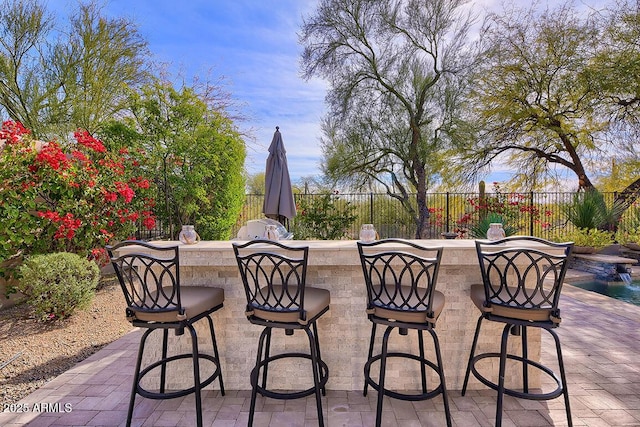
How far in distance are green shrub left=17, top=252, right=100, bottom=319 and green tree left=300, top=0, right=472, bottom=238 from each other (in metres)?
7.22

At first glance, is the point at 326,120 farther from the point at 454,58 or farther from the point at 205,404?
the point at 205,404

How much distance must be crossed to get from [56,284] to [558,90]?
42.1 feet

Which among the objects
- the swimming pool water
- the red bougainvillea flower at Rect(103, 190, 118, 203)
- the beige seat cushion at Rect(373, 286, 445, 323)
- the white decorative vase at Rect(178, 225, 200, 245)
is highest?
the red bougainvillea flower at Rect(103, 190, 118, 203)

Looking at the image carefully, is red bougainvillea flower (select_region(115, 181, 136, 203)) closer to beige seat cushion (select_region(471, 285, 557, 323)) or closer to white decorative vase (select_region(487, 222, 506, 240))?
white decorative vase (select_region(487, 222, 506, 240))

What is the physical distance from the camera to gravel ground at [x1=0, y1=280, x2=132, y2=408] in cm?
287

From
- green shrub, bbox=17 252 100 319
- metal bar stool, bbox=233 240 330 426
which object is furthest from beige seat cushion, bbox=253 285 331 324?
green shrub, bbox=17 252 100 319

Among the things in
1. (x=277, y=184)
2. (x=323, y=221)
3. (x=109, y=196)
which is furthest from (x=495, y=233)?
(x=323, y=221)

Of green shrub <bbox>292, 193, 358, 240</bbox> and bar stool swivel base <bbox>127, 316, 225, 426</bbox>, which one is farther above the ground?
green shrub <bbox>292, 193, 358, 240</bbox>

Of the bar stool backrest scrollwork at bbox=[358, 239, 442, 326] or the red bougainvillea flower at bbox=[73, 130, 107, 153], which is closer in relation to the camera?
the bar stool backrest scrollwork at bbox=[358, 239, 442, 326]

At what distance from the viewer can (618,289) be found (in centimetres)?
595

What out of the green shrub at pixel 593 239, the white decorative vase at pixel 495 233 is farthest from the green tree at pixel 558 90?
the white decorative vase at pixel 495 233

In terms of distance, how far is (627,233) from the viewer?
29.5 feet

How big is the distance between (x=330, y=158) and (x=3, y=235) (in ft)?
24.9

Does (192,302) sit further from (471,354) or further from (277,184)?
(277,184)
